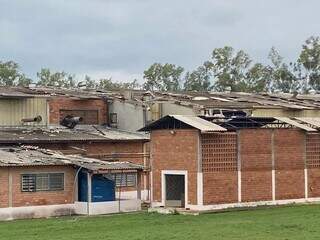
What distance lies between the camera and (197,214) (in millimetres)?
38406

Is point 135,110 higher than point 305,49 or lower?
lower

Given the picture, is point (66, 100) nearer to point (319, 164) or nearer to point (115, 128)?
point (115, 128)

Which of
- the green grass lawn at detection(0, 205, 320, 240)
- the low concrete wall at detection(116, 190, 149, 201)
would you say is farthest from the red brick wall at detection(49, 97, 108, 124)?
the green grass lawn at detection(0, 205, 320, 240)

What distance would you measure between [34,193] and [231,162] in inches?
400

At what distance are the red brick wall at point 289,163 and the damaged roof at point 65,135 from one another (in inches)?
465

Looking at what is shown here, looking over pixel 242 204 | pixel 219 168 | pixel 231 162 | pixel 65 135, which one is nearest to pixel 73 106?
pixel 65 135

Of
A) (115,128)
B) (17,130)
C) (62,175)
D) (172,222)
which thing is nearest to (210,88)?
(115,128)

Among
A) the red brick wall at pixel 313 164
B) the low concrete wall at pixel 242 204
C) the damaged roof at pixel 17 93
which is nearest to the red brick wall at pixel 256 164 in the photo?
the low concrete wall at pixel 242 204

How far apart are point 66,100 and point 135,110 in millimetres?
4797

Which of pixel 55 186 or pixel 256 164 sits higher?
pixel 256 164

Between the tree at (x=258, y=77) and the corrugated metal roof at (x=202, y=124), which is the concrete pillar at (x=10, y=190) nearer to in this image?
the corrugated metal roof at (x=202, y=124)

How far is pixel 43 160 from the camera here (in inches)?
1651

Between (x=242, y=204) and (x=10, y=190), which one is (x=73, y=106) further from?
(x=242, y=204)

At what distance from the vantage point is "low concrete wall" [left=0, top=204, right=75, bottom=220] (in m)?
39.8
